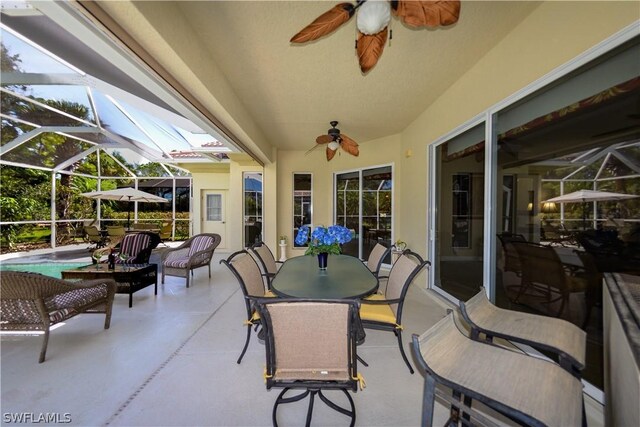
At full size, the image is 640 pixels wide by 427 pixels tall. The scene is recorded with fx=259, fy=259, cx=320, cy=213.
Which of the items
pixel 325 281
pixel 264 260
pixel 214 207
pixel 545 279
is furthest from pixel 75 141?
pixel 545 279

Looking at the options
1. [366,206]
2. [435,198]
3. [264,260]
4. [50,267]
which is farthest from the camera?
[366,206]

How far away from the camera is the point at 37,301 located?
2264 millimetres

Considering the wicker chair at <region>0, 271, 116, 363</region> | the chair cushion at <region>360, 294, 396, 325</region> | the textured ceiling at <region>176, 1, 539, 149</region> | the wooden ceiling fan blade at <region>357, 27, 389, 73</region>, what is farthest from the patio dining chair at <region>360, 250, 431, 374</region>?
the wicker chair at <region>0, 271, 116, 363</region>

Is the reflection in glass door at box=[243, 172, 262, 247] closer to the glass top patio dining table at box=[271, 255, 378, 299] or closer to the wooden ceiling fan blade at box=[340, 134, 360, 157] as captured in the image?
the wooden ceiling fan blade at box=[340, 134, 360, 157]

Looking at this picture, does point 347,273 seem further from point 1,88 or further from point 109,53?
point 1,88

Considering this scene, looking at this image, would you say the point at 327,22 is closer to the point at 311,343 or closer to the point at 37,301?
the point at 311,343

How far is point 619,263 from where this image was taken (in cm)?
192

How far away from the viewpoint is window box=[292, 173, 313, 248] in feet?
22.9

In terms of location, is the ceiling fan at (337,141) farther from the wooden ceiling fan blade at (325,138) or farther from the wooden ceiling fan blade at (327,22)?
the wooden ceiling fan blade at (327,22)

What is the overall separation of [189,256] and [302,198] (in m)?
3.12

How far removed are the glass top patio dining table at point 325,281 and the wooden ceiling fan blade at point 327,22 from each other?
176 centimetres

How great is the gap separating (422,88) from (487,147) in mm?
1216

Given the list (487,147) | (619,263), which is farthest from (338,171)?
(619,263)

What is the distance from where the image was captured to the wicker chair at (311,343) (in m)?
1.37
